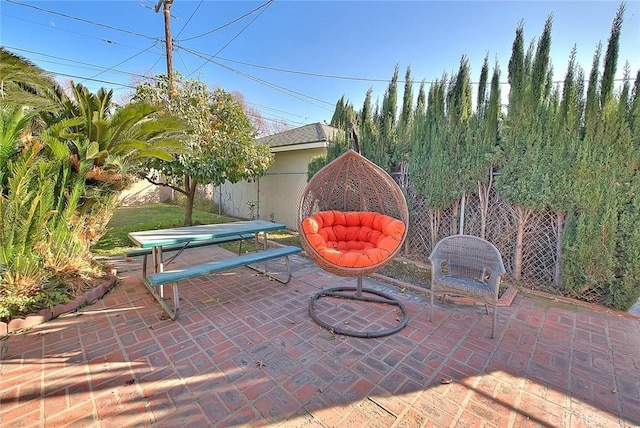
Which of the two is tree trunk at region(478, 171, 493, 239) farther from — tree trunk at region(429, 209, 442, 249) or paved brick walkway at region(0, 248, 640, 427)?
paved brick walkway at region(0, 248, 640, 427)

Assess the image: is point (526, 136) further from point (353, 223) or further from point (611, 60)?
point (353, 223)

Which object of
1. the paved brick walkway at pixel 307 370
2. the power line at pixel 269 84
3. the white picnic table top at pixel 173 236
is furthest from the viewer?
the power line at pixel 269 84

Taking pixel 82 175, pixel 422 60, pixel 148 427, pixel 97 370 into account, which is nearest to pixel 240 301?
pixel 97 370

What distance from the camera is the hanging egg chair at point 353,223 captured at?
10.2ft

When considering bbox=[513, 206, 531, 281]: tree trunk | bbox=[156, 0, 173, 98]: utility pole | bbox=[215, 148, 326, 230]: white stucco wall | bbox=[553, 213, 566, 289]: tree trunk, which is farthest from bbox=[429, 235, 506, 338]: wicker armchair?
bbox=[156, 0, 173, 98]: utility pole

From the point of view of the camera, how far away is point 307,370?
2244 mm

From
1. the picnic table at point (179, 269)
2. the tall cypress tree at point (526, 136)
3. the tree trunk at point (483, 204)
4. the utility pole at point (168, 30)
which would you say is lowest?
the picnic table at point (179, 269)

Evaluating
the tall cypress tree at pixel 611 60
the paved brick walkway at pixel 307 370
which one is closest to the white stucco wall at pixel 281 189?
the paved brick walkway at pixel 307 370

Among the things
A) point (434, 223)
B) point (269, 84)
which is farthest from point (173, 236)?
point (269, 84)

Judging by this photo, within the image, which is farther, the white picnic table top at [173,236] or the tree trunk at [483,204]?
the tree trunk at [483,204]

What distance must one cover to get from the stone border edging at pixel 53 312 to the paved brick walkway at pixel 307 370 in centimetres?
13

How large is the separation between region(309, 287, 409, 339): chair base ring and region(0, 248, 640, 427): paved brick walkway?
81 millimetres

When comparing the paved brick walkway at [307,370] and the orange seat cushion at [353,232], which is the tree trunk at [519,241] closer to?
the paved brick walkway at [307,370]

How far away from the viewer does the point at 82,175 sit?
11.4ft
